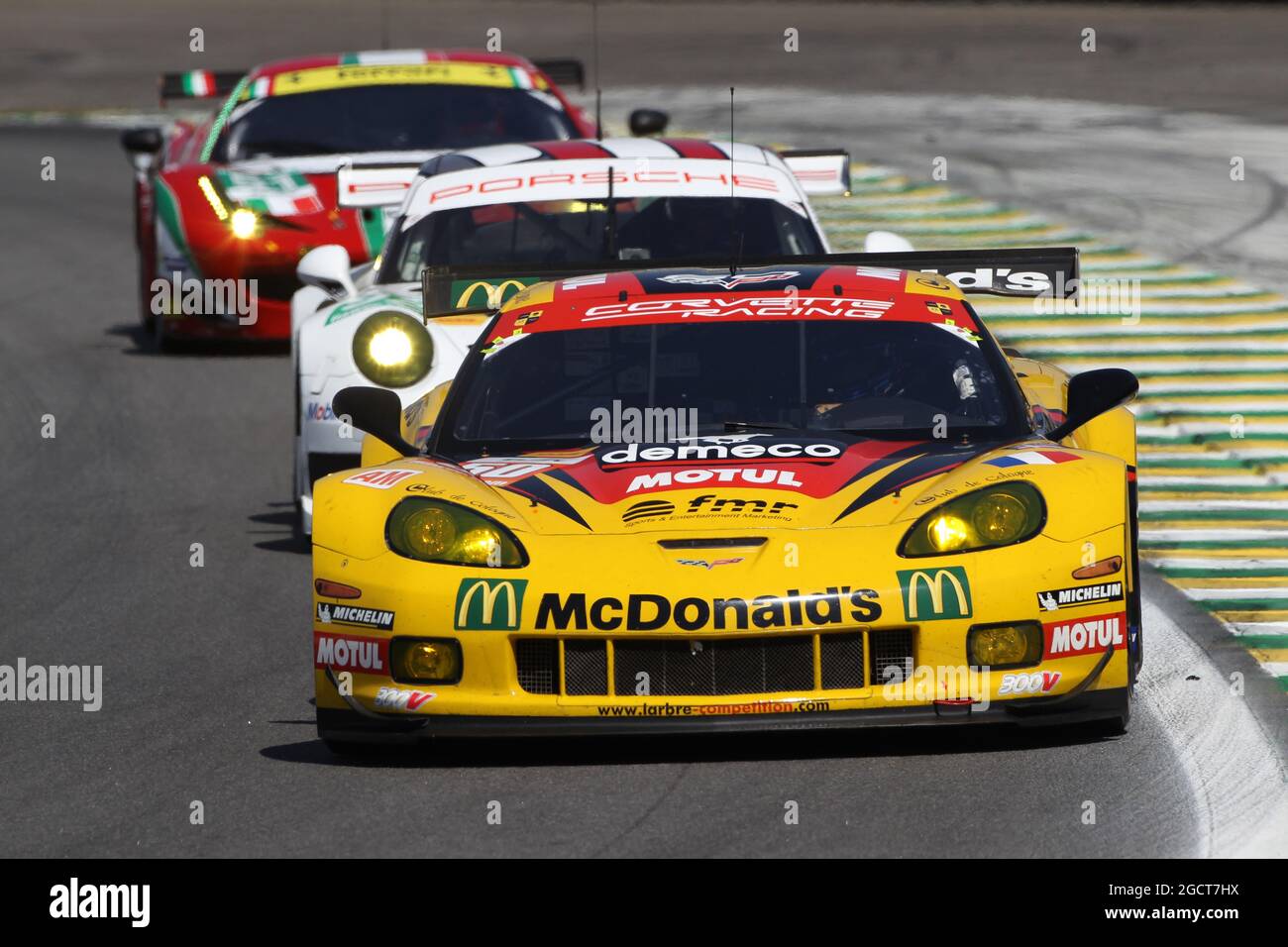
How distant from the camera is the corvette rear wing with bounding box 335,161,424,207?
11188 mm

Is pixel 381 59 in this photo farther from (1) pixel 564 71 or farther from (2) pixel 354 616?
(2) pixel 354 616

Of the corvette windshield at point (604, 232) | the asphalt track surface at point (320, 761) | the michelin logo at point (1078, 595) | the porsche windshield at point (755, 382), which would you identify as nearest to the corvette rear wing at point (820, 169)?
the corvette windshield at point (604, 232)

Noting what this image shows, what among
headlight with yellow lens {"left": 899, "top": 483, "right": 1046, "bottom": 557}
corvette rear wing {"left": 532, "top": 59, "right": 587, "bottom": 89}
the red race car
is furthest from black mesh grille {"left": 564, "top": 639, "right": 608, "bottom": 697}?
corvette rear wing {"left": 532, "top": 59, "right": 587, "bottom": 89}

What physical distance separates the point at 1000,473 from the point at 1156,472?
4193mm

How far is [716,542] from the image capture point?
598cm

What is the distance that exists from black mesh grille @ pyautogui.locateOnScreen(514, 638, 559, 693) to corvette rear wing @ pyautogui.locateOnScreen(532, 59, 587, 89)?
10.6m

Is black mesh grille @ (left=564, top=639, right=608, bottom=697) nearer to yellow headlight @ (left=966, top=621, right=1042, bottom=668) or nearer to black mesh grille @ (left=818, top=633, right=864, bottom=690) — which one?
black mesh grille @ (left=818, top=633, right=864, bottom=690)

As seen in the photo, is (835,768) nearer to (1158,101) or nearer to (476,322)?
(476,322)

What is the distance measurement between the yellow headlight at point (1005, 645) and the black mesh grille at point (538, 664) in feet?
Result: 3.09

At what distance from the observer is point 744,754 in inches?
245
